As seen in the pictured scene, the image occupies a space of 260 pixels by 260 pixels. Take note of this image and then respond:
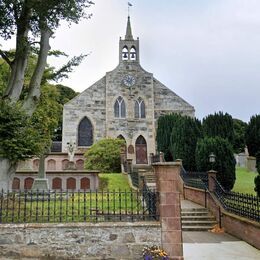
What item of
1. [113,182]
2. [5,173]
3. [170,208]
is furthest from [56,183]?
[170,208]

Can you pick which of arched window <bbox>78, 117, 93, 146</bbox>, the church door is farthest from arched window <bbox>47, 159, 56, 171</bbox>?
the church door

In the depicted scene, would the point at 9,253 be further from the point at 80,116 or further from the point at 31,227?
the point at 80,116

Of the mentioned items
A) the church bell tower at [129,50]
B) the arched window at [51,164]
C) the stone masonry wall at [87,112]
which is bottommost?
the arched window at [51,164]

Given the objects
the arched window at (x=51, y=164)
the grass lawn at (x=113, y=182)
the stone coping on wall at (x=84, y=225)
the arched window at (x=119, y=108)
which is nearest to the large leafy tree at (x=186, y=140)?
the grass lawn at (x=113, y=182)

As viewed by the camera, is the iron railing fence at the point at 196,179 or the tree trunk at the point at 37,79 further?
the iron railing fence at the point at 196,179

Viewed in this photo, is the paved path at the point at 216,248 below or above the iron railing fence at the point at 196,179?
below

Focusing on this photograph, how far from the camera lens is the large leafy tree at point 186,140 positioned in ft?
70.1

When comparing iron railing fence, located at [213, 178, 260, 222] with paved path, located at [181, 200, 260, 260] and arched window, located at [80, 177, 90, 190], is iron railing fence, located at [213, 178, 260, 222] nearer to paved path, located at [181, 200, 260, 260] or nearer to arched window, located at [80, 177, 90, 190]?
paved path, located at [181, 200, 260, 260]

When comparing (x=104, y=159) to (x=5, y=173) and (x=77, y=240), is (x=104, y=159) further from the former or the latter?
(x=77, y=240)

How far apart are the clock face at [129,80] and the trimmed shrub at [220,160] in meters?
18.7

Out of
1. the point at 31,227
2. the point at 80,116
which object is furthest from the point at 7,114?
the point at 80,116

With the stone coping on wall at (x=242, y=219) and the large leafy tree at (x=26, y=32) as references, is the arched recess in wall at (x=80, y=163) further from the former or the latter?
the stone coping on wall at (x=242, y=219)

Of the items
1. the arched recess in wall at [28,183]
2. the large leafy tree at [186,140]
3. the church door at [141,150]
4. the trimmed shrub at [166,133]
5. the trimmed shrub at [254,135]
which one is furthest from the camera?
the church door at [141,150]

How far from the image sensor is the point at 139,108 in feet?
115
